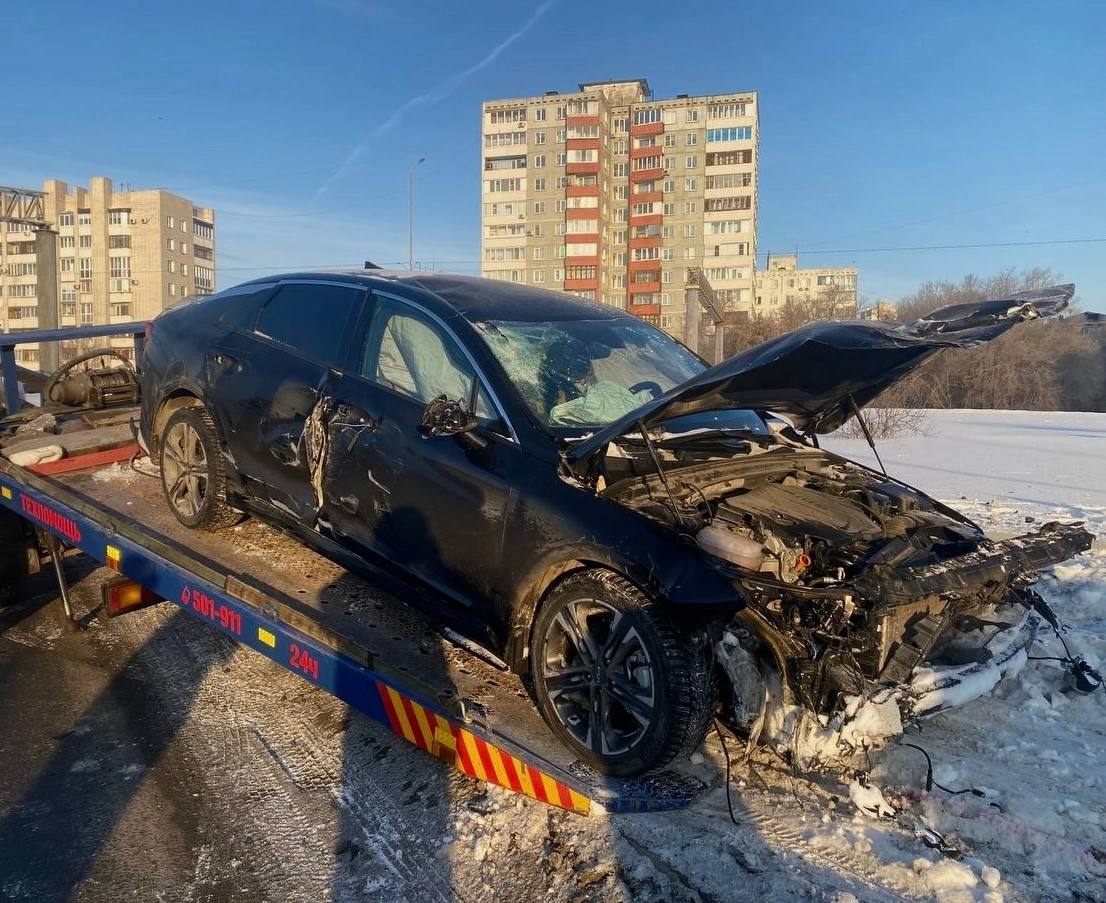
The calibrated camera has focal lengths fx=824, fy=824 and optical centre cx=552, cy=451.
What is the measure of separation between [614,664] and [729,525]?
0.68m

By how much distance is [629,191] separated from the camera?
224 ft

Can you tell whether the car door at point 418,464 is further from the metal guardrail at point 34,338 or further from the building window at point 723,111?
the building window at point 723,111

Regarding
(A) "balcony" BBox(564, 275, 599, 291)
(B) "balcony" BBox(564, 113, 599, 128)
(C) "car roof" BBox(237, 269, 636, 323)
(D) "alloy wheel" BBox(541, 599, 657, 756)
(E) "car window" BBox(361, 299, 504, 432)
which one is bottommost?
(D) "alloy wheel" BBox(541, 599, 657, 756)

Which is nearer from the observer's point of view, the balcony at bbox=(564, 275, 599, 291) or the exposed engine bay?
the exposed engine bay

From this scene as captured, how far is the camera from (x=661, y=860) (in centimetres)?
265

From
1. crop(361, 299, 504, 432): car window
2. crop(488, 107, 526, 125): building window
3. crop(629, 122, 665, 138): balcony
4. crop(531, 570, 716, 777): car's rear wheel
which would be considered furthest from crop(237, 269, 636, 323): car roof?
crop(488, 107, 526, 125): building window

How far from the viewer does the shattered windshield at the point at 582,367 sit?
3.54 metres

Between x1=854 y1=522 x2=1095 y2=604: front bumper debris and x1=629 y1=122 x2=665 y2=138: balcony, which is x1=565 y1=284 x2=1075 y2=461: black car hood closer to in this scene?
x1=854 y1=522 x2=1095 y2=604: front bumper debris

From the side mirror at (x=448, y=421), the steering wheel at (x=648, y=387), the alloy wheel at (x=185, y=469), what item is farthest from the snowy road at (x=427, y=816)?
the steering wheel at (x=648, y=387)

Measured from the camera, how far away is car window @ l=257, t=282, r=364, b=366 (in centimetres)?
414

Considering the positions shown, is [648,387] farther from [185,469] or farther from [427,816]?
[185,469]

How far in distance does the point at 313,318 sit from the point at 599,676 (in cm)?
250

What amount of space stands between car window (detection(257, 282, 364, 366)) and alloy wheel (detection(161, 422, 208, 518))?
811 mm

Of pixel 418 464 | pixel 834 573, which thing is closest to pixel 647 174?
pixel 418 464
